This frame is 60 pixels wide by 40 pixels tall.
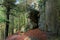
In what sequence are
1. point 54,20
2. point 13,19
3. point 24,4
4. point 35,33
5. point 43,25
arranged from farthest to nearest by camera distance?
point 13,19 → point 24,4 → point 43,25 → point 35,33 → point 54,20

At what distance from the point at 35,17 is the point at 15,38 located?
10.3 ft

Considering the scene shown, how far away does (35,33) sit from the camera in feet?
30.7

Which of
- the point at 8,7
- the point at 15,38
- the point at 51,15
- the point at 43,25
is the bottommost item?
the point at 15,38

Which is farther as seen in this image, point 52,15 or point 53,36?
point 52,15

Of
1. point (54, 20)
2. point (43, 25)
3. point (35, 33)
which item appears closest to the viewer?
point (54, 20)

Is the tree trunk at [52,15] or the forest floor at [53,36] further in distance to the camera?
the tree trunk at [52,15]

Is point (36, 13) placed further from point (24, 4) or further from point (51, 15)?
point (51, 15)

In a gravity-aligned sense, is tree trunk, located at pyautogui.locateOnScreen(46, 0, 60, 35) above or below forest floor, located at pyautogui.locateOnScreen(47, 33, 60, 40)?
above

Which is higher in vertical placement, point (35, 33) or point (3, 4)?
point (3, 4)

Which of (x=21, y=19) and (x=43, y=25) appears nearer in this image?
(x=43, y=25)

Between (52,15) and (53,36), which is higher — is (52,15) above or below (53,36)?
above

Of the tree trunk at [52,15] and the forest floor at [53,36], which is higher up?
the tree trunk at [52,15]

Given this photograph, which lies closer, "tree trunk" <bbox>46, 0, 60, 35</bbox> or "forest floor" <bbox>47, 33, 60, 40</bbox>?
"forest floor" <bbox>47, 33, 60, 40</bbox>

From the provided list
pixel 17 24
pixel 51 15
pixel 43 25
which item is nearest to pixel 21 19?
pixel 17 24
